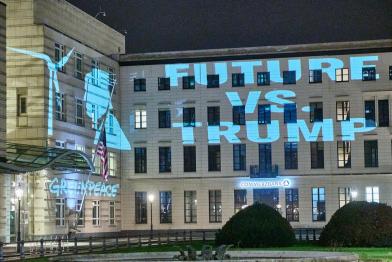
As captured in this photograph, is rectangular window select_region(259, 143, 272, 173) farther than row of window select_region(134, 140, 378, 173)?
Yes

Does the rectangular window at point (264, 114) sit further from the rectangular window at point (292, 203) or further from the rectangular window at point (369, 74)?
the rectangular window at point (369, 74)

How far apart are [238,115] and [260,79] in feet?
13.2

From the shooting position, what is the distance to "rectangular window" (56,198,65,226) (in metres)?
63.2

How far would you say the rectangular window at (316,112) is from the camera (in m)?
78.8

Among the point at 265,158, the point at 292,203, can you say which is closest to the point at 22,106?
the point at 265,158

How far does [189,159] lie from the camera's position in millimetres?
80875

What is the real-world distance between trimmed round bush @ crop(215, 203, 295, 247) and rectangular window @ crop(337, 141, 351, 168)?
3589 cm

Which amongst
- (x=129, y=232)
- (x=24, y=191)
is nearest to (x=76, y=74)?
(x=24, y=191)

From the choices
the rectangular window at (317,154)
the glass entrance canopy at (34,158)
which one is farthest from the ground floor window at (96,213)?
the rectangular window at (317,154)

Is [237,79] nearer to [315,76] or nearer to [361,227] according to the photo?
[315,76]

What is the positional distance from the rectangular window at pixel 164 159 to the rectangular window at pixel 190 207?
3.05m

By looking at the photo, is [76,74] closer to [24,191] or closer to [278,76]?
[24,191]

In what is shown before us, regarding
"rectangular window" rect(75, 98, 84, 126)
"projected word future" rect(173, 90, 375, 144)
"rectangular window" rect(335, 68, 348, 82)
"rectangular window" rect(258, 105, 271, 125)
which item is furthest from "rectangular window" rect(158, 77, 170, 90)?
"rectangular window" rect(335, 68, 348, 82)

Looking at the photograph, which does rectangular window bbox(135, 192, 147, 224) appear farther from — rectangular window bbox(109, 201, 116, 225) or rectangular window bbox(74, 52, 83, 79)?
rectangular window bbox(74, 52, 83, 79)
